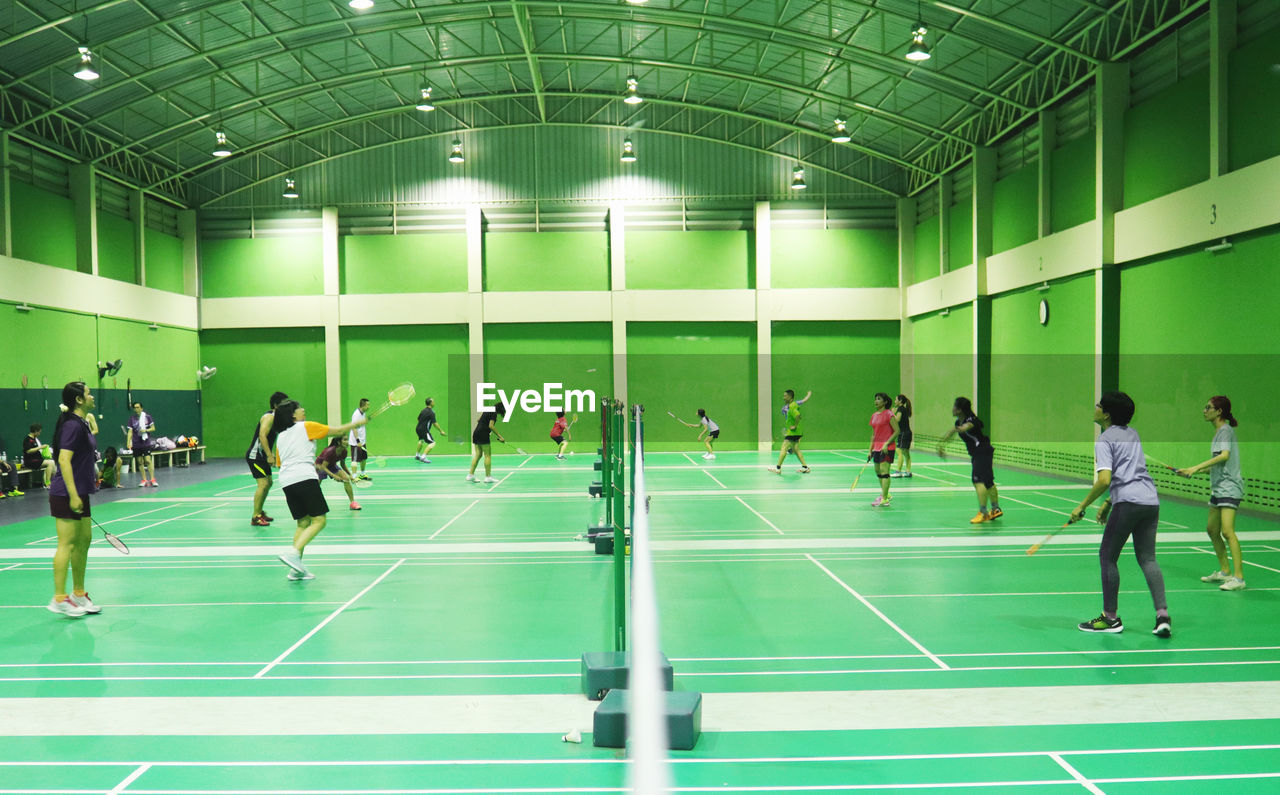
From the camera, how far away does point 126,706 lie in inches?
237

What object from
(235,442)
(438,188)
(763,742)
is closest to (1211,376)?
(763,742)

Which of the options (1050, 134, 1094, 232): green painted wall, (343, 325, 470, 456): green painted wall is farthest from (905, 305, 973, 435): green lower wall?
(343, 325, 470, 456): green painted wall

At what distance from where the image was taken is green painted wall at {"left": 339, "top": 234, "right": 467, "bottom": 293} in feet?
104

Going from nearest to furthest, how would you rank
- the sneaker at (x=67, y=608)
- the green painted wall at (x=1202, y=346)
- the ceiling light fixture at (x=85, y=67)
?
the sneaker at (x=67, y=608)
the green painted wall at (x=1202, y=346)
the ceiling light fixture at (x=85, y=67)

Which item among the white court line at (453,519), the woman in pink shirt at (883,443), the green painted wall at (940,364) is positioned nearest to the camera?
the white court line at (453,519)

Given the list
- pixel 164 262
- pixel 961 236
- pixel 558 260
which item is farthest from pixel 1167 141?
pixel 164 262

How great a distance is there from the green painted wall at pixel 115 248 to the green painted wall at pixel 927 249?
25.6m

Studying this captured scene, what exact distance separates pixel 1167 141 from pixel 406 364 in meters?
23.6

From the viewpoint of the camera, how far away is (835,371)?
31891 mm

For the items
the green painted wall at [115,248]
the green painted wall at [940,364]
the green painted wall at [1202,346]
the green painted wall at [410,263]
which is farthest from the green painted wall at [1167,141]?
the green painted wall at [115,248]

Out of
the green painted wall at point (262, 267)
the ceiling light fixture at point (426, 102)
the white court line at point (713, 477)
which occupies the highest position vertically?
the ceiling light fixture at point (426, 102)

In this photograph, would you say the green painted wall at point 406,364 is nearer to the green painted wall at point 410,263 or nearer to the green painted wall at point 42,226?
the green painted wall at point 410,263

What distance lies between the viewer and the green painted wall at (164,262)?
2983 centimetres

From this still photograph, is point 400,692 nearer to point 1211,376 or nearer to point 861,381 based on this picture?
point 1211,376
